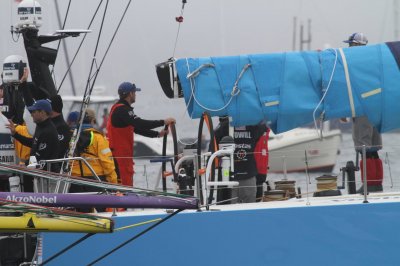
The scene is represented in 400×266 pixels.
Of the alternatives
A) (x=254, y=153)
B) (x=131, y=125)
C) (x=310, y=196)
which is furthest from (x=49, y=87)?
(x=310, y=196)

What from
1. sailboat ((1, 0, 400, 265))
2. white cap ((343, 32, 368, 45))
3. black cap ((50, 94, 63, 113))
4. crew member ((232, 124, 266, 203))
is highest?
white cap ((343, 32, 368, 45))

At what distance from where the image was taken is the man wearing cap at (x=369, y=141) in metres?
9.66

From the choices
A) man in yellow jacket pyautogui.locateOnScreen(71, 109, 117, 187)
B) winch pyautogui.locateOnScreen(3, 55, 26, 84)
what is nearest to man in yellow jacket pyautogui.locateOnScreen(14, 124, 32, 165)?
winch pyautogui.locateOnScreen(3, 55, 26, 84)

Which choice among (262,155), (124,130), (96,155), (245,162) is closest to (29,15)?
(124,130)

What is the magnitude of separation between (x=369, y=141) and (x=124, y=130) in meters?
2.37

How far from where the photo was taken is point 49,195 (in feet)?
23.3

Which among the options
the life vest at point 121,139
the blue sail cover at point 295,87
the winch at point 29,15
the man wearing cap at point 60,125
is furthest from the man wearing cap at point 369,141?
the winch at point 29,15

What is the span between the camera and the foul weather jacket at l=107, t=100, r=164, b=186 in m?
9.71

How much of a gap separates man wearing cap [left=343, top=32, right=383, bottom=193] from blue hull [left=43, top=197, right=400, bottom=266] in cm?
83

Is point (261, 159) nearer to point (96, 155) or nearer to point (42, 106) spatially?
point (96, 155)

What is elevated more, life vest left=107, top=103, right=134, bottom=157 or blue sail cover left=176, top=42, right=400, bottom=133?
blue sail cover left=176, top=42, right=400, bottom=133

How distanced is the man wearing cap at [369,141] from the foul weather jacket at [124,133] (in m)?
1.96

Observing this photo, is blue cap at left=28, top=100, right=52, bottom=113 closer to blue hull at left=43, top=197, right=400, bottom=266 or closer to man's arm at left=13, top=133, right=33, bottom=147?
man's arm at left=13, top=133, right=33, bottom=147

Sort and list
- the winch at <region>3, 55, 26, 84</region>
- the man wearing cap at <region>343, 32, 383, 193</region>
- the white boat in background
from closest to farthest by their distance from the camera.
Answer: the man wearing cap at <region>343, 32, 383, 193</region>
the winch at <region>3, 55, 26, 84</region>
the white boat in background
